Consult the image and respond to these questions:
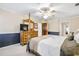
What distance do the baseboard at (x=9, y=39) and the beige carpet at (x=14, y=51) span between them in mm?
67

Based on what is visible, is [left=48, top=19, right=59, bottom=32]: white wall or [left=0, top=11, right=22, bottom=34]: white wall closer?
[left=0, top=11, right=22, bottom=34]: white wall

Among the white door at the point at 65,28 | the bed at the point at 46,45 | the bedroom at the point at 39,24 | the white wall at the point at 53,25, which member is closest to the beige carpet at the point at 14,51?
the bedroom at the point at 39,24

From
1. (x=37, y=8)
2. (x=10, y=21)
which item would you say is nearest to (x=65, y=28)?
(x=37, y=8)

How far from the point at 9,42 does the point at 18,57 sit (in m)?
0.29

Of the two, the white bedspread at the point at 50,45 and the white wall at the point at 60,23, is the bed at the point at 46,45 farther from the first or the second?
the white wall at the point at 60,23

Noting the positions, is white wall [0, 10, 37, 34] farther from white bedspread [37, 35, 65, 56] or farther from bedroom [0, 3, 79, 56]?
white bedspread [37, 35, 65, 56]

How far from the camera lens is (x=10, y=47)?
1670 mm

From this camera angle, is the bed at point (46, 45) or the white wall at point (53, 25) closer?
the bed at point (46, 45)

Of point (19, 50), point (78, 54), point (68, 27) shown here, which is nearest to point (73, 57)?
point (78, 54)

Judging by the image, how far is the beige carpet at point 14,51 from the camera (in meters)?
1.64

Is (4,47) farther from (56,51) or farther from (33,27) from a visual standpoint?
(56,51)

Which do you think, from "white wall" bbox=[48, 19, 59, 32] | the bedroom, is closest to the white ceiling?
Answer: the bedroom

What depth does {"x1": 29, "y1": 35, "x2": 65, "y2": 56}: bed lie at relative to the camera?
1.62m

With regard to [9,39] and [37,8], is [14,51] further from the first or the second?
[37,8]
